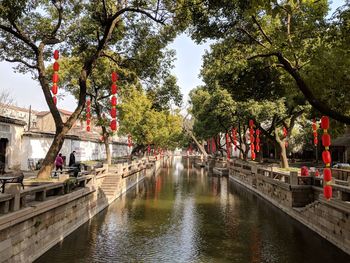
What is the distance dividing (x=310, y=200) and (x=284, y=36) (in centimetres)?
984

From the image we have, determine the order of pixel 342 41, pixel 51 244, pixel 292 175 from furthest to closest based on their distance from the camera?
pixel 292 175 → pixel 51 244 → pixel 342 41

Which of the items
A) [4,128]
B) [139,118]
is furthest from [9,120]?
[139,118]

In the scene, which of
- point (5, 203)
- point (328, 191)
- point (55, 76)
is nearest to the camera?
point (5, 203)

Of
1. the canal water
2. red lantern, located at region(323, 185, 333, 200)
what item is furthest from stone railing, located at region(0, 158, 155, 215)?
red lantern, located at region(323, 185, 333, 200)

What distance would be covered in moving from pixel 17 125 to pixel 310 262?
2234cm

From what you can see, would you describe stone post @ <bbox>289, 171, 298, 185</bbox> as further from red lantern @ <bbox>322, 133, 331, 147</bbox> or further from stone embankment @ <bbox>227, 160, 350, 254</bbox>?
red lantern @ <bbox>322, 133, 331, 147</bbox>

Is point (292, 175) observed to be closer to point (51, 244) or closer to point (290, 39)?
point (290, 39)

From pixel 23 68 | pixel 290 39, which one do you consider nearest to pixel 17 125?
pixel 23 68

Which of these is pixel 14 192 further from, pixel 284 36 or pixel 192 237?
pixel 284 36

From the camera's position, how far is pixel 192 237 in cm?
1479

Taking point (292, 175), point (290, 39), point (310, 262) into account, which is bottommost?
point (310, 262)

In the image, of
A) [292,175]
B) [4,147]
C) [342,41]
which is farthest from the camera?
[4,147]

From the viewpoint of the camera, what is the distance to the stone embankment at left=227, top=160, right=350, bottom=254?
12664 millimetres

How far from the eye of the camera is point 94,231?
1555 centimetres
